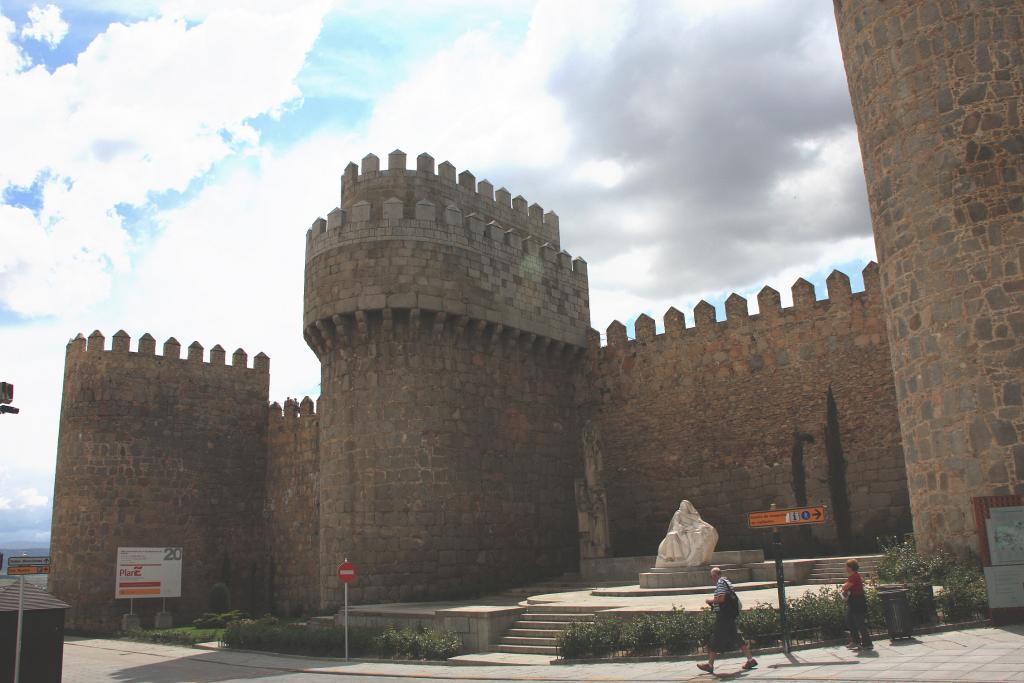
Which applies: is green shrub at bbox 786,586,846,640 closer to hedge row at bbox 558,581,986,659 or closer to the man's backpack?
hedge row at bbox 558,581,986,659

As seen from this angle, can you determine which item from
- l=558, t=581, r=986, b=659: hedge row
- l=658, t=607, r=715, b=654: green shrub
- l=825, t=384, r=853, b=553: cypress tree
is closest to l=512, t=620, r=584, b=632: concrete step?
l=558, t=581, r=986, b=659: hedge row

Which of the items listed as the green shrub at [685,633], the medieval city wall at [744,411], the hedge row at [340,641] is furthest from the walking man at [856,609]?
the medieval city wall at [744,411]

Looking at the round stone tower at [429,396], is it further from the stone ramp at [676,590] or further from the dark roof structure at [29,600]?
the dark roof structure at [29,600]

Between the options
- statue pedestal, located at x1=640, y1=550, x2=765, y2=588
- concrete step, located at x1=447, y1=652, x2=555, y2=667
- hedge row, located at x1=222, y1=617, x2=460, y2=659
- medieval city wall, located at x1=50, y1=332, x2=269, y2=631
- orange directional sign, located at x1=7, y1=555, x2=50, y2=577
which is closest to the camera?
orange directional sign, located at x1=7, y1=555, x2=50, y2=577

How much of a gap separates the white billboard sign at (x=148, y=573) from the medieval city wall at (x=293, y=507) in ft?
9.66

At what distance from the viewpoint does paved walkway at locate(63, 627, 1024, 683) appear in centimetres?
837

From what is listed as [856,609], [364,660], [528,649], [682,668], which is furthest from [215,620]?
[856,609]

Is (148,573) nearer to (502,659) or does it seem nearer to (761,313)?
(502,659)

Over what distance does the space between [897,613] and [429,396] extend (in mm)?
11344

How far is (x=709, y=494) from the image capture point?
2095cm

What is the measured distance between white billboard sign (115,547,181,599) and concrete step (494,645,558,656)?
15123mm

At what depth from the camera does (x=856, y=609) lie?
10234 mm

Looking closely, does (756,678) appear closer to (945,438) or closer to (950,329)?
(945,438)

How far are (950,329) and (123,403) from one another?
22.6m
